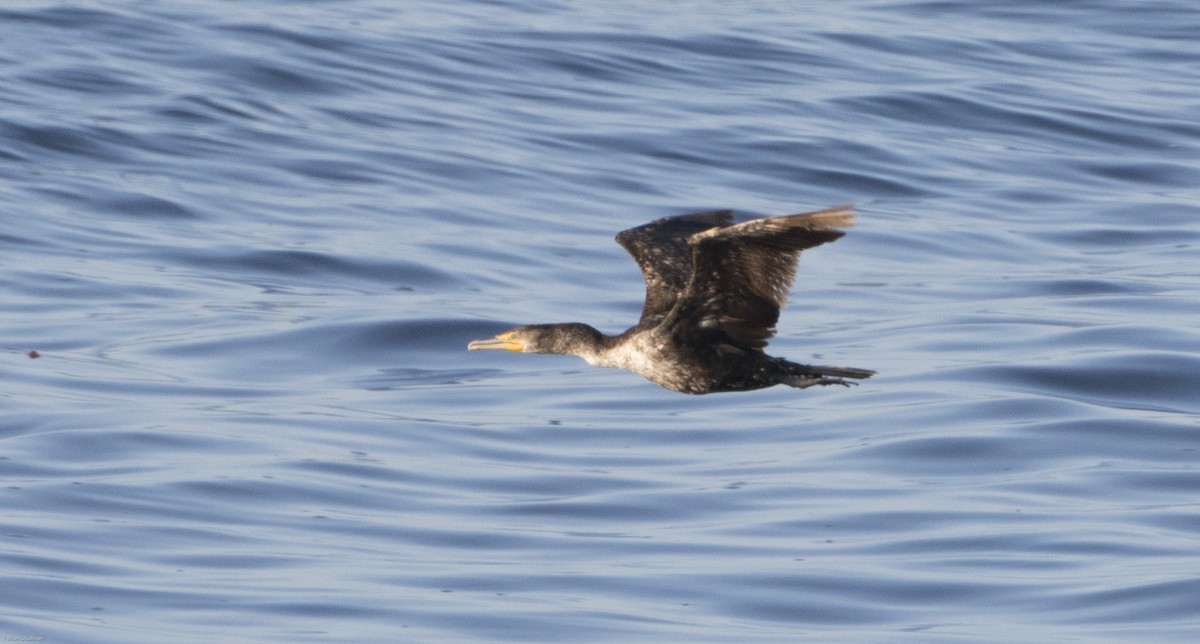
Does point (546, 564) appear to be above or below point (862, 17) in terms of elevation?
below

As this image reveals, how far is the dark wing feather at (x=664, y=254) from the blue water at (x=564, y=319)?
115 inches

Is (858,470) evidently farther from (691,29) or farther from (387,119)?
(691,29)

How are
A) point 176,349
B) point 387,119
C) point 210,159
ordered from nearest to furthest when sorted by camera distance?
point 176,349 → point 210,159 → point 387,119

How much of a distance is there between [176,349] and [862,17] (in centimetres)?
1578

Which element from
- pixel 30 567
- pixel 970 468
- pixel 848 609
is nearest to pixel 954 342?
pixel 970 468

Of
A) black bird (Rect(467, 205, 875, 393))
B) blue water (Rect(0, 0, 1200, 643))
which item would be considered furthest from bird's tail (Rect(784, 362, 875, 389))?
blue water (Rect(0, 0, 1200, 643))

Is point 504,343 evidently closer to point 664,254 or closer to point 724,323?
point 664,254

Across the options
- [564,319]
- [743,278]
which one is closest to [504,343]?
[743,278]

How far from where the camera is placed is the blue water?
45.1ft

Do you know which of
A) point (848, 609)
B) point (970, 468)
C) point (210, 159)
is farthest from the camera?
point (210, 159)

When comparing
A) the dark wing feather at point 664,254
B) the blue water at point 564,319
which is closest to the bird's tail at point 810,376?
the dark wing feather at point 664,254

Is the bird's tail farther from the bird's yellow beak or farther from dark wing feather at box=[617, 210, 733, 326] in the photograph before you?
the bird's yellow beak

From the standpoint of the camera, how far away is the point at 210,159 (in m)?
23.0

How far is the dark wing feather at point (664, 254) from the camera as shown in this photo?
10633 mm
